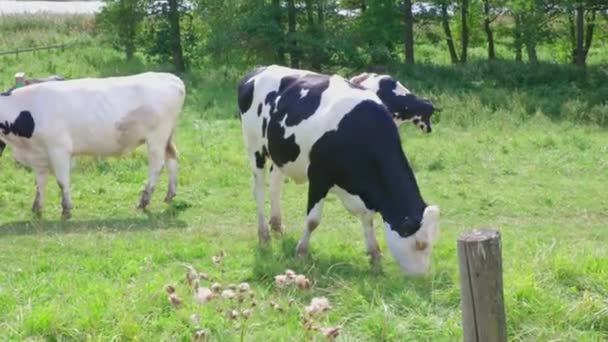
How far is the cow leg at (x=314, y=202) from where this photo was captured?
8.02 meters

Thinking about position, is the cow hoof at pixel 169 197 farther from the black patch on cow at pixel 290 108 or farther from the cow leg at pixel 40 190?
the black patch on cow at pixel 290 108

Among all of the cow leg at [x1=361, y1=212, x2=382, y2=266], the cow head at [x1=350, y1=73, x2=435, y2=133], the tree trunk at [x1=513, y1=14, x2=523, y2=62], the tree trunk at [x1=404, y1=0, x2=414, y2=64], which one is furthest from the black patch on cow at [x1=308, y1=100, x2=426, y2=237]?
the tree trunk at [x1=513, y1=14, x2=523, y2=62]

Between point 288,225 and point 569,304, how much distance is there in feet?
16.4

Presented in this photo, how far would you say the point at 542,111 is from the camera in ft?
68.4

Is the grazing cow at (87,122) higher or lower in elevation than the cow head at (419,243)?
higher

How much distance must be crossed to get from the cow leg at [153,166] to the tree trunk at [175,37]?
64.3 feet

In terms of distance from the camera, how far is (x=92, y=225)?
10.5 m

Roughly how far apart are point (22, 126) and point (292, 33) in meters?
18.8

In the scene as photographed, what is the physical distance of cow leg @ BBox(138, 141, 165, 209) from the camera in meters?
11.7

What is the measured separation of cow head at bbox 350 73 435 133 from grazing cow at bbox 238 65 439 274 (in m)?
4.71

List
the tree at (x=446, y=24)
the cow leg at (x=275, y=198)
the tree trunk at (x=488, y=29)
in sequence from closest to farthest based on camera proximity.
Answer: the cow leg at (x=275, y=198) < the tree at (x=446, y=24) < the tree trunk at (x=488, y=29)

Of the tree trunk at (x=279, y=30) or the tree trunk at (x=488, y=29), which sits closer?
the tree trunk at (x=279, y=30)

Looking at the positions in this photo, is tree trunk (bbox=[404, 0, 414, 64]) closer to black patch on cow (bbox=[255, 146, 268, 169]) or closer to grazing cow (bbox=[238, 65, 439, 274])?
black patch on cow (bbox=[255, 146, 268, 169])

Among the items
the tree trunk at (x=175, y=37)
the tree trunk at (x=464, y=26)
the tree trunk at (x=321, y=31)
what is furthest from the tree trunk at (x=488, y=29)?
the tree trunk at (x=175, y=37)
